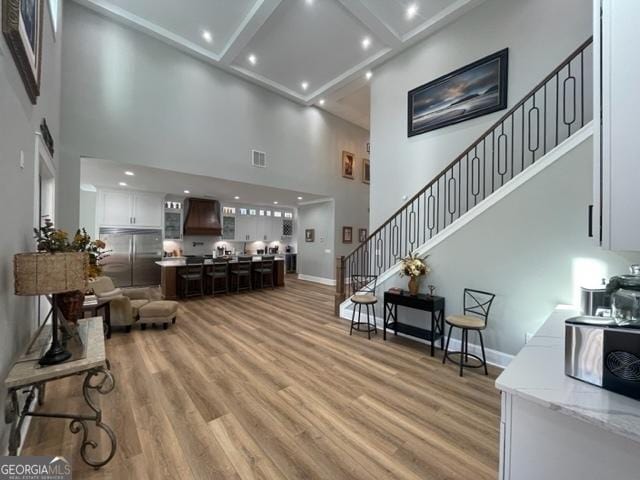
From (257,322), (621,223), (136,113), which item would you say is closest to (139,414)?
(257,322)

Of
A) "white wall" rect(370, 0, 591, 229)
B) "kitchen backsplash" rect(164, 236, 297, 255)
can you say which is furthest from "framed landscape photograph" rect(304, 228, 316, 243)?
"white wall" rect(370, 0, 591, 229)

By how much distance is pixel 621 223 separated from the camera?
1.01 metres

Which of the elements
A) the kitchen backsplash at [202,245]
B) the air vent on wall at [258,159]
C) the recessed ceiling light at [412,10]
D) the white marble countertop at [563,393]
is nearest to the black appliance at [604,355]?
the white marble countertop at [563,393]

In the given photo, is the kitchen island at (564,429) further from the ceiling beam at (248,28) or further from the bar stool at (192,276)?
the bar stool at (192,276)

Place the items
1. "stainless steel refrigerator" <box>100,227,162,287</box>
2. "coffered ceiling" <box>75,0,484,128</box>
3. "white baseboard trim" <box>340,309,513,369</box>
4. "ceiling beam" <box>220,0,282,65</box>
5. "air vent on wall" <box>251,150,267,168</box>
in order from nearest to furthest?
"white baseboard trim" <box>340,309,513,369</box>
"ceiling beam" <box>220,0,282,65</box>
"coffered ceiling" <box>75,0,484,128</box>
"air vent on wall" <box>251,150,267,168</box>
"stainless steel refrigerator" <box>100,227,162,287</box>

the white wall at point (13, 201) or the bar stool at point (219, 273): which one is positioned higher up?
the white wall at point (13, 201)

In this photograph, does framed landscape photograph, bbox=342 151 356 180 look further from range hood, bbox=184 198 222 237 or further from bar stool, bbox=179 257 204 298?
bar stool, bbox=179 257 204 298

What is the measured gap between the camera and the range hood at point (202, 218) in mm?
8367

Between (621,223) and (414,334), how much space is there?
10.4 feet

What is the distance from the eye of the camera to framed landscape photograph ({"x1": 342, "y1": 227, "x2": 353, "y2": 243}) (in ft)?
29.3

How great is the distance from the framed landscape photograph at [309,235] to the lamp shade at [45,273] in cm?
799

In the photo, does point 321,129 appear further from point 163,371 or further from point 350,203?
point 163,371

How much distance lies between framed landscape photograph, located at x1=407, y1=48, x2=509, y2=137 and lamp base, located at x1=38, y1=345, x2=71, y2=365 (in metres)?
5.89

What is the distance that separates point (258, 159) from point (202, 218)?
126 inches
